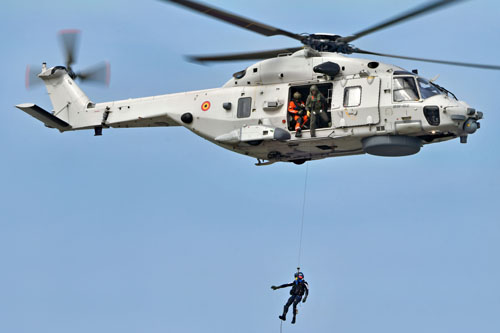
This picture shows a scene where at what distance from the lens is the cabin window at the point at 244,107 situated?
26.2m

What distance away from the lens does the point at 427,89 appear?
25.1m

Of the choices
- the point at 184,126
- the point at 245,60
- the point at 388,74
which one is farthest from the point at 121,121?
the point at 388,74

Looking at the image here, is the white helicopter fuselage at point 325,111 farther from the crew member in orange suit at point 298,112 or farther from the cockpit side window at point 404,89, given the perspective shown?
the crew member in orange suit at point 298,112

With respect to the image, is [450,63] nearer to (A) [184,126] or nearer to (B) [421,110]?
(B) [421,110]

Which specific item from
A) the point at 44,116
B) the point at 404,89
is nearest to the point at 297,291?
the point at 404,89

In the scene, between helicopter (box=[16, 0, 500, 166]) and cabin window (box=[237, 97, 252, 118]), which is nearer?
helicopter (box=[16, 0, 500, 166])

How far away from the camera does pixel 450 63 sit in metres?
24.5

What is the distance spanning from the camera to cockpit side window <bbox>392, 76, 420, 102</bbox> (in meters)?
24.8

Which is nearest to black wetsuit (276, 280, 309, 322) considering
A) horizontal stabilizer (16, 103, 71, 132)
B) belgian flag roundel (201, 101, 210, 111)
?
belgian flag roundel (201, 101, 210, 111)

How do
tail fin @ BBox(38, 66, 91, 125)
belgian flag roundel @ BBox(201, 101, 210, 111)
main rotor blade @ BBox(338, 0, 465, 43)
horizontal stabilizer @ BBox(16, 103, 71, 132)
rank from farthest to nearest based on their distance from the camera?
1. tail fin @ BBox(38, 66, 91, 125)
2. horizontal stabilizer @ BBox(16, 103, 71, 132)
3. belgian flag roundel @ BBox(201, 101, 210, 111)
4. main rotor blade @ BBox(338, 0, 465, 43)

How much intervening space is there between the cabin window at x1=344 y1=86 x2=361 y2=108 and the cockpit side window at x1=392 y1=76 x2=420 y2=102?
0.87 meters

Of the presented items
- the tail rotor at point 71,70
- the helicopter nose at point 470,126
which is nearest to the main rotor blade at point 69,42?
the tail rotor at point 71,70

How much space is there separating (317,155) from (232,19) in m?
4.63

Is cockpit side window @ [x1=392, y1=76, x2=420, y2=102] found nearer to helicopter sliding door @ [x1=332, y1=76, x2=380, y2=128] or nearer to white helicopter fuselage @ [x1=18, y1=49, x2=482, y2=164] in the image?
white helicopter fuselage @ [x1=18, y1=49, x2=482, y2=164]
